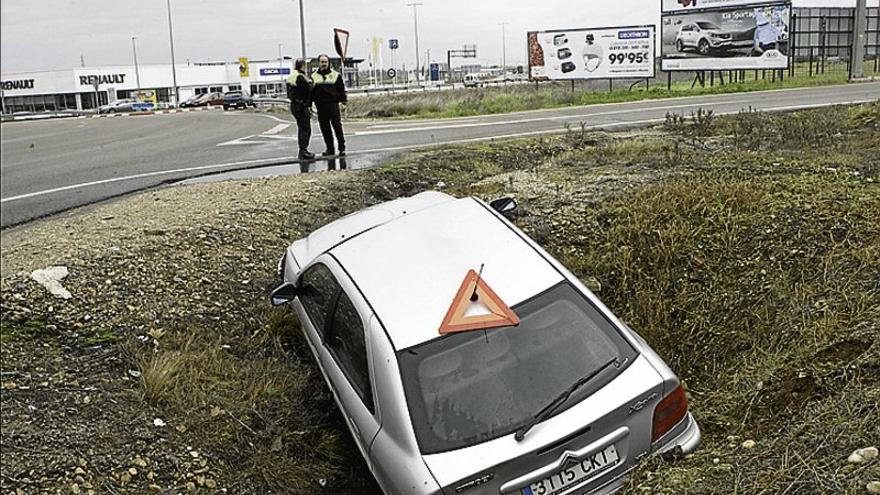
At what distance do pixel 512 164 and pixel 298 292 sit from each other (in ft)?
22.1

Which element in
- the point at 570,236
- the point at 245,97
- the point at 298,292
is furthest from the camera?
the point at 245,97

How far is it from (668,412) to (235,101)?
42.9 metres

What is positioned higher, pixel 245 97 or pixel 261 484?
pixel 245 97

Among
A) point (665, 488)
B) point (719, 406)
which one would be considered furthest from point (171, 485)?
point (719, 406)

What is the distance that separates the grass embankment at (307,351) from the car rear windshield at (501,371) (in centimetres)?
59

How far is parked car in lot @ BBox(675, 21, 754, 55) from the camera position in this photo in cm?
3384

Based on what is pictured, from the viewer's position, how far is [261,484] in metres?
4.25

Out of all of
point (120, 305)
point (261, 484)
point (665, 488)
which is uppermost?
point (120, 305)

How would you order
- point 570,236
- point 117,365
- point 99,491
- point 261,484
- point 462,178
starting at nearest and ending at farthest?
point 99,491
point 261,484
point 117,365
point 570,236
point 462,178

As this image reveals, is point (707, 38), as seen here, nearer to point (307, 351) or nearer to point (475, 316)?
point (307, 351)

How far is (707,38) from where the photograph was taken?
3478 centimetres

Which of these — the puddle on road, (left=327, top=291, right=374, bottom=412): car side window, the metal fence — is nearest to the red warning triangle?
(left=327, top=291, right=374, bottom=412): car side window

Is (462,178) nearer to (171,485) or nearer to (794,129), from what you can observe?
(794,129)

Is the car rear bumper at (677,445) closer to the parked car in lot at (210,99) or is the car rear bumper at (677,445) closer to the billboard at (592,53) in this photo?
the billboard at (592,53)
